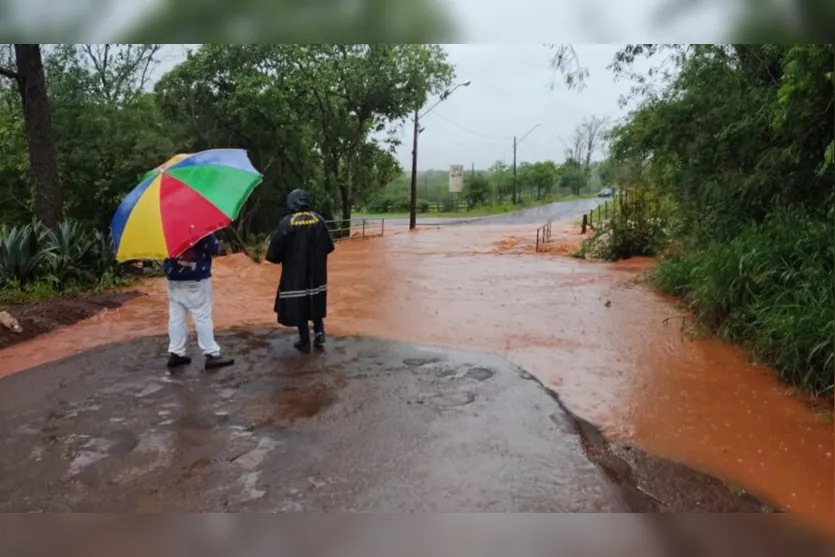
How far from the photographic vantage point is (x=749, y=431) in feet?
14.9

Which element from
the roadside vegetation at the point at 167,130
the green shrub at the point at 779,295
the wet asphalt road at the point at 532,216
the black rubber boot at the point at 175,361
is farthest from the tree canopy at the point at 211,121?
the wet asphalt road at the point at 532,216

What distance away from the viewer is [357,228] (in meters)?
15.6

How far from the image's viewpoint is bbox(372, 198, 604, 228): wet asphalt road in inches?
862

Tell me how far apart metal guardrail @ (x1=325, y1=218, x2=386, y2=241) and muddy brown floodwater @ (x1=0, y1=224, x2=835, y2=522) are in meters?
0.66

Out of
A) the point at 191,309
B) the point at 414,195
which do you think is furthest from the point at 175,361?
the point at 414,195

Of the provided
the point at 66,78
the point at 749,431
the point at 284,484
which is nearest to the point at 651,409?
the point at 749,431

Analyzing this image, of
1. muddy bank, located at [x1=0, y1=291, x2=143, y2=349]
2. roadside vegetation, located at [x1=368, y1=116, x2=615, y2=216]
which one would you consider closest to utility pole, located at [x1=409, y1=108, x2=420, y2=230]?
roadside vegetation, located at [x1=368, y1=116, x2=615, y2=216]

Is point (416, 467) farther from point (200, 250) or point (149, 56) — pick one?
point (149, 56)

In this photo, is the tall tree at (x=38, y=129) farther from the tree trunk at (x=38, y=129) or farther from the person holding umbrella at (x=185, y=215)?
the person holding umbrella at (x=185, y=215)

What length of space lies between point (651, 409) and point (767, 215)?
3.52 metres

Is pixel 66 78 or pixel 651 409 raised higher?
pixel 66 78

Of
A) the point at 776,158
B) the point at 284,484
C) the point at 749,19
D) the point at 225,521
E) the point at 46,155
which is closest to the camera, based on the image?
the point at 749,19

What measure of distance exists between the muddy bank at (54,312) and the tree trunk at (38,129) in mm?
1503

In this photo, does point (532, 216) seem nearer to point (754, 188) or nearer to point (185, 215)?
point (754, 188)
